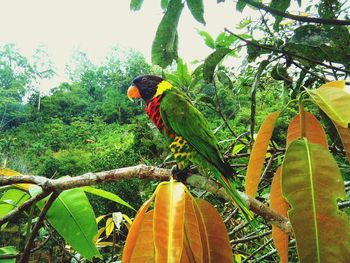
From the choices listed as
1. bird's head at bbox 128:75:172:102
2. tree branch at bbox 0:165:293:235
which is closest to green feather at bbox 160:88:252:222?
bird's head at bbox 128:75:172:102

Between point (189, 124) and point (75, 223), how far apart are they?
0.49m

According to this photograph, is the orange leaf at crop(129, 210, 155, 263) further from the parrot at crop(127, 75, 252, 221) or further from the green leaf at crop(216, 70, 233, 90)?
the green leaf at crop(216, 70, 233, 90)

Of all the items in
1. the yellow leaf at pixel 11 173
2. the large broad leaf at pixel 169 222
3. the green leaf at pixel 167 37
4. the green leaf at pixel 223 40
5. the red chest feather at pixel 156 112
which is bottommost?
the large broad leaf at pixel 169 222

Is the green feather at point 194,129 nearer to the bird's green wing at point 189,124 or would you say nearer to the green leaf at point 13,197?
the bird's green wing at point 189,124

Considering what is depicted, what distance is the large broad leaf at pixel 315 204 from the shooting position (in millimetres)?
266

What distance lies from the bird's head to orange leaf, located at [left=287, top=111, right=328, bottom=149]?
0.73 metres

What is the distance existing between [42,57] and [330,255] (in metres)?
25.5

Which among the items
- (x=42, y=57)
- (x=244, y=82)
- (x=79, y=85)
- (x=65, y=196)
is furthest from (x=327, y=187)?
(x=42, y=57)

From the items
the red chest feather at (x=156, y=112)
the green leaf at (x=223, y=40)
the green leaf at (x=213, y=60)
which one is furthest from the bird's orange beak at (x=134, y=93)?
the green leaf at (x=213, y=60)

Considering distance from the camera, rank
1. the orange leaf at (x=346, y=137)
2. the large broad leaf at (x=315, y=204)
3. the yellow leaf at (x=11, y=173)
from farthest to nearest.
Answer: the yellow leaf at (x=11, y=173) < the orange leaf at (x=346, y=137) < the large broad leaf at (x=315, y=204)

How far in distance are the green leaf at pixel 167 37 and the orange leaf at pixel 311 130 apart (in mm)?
284

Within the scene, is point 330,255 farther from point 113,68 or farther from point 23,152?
point 113,68

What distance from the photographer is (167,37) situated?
0.62 metres

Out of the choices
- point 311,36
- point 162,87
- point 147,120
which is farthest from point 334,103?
point 147,120
